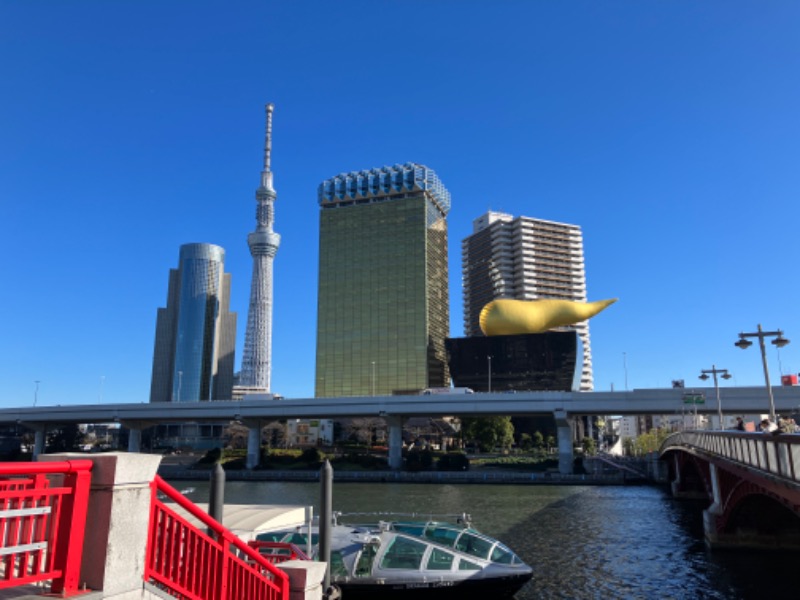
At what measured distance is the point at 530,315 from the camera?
14138 centimetres

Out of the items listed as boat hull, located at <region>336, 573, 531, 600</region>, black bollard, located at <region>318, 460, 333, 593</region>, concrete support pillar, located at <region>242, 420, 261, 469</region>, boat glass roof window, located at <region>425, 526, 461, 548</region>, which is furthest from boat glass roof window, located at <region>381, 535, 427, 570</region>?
concrete support pillar, located at <region>242, 420, 261, 469</region>

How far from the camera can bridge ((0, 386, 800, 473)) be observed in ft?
283

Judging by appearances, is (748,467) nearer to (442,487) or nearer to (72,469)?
(72,469)

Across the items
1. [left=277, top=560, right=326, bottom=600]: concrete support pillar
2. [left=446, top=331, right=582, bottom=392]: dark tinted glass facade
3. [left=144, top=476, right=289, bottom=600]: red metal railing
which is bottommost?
[left=277, top=560, right=326, bottom=600]: concrete support pillar

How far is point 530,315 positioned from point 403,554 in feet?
415

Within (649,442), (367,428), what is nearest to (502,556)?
(649,442)

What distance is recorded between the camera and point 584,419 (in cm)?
15562

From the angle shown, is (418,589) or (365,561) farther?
(365,561)

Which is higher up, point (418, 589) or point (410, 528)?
point (410, 528)

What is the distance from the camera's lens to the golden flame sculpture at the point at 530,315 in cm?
14038

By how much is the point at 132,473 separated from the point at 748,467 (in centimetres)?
2344

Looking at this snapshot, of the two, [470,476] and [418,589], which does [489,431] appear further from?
[418,589]

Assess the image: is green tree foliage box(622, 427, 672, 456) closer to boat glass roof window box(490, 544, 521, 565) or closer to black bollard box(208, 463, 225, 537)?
boat glass roof window box(490, 544, 521, 565)

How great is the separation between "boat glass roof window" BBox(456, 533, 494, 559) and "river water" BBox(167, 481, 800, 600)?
265cm
